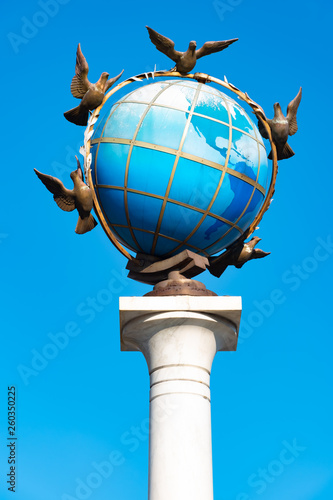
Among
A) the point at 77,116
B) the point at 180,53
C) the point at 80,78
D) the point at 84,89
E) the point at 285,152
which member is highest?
the point at 180,53

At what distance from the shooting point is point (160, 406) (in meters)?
17.3

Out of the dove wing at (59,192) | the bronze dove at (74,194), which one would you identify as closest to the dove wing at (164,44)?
the bronze dove at (74,194)

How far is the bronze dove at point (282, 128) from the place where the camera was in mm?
19594

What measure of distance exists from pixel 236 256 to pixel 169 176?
2478 millimetres

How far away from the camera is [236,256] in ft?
64.0

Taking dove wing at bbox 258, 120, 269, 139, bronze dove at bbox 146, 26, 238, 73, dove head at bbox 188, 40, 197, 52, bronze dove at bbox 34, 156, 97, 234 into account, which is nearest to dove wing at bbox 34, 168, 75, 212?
bronze dove at bbox 34, 156, 97, 234

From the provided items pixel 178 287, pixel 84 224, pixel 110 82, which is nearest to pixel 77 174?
pixel 84 224

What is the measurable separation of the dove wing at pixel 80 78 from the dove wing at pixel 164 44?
4.57ft

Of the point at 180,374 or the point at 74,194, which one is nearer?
the point at 180,374

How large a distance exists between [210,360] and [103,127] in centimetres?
450

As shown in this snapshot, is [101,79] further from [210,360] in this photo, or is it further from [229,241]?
[210,360]

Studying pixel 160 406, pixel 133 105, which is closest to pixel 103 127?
pixel 133 105

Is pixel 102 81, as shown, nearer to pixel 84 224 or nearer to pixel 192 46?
pixel 192 46

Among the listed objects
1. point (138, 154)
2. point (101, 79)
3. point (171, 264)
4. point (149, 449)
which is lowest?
point (149, 449)
